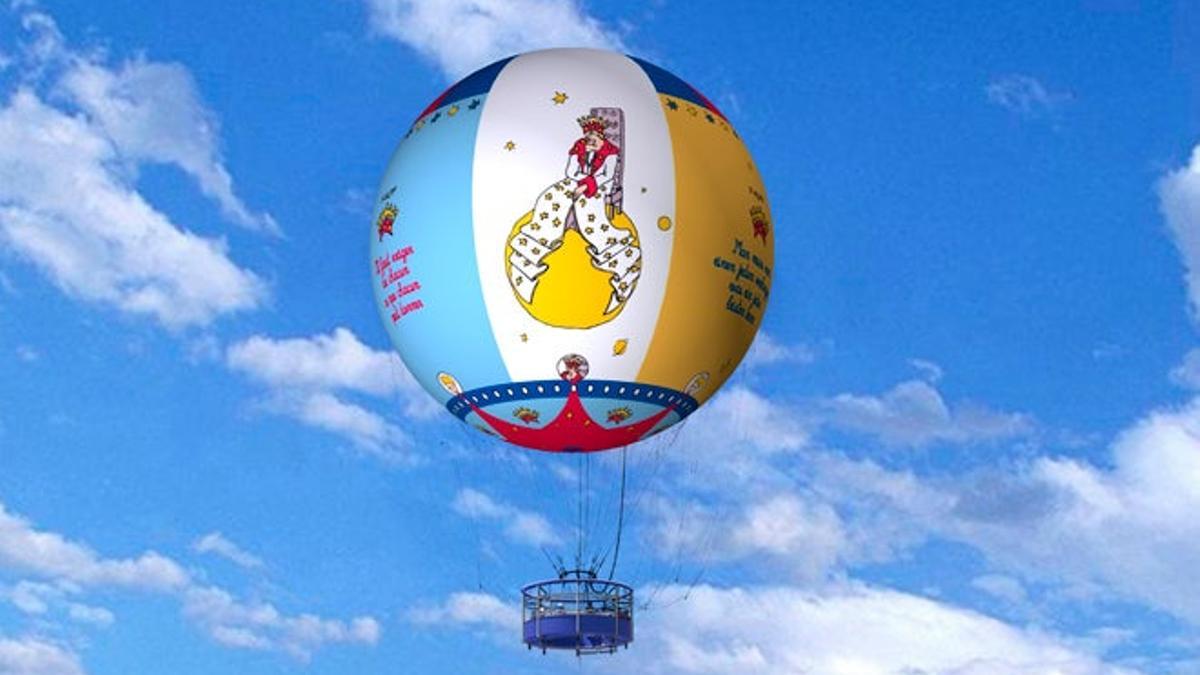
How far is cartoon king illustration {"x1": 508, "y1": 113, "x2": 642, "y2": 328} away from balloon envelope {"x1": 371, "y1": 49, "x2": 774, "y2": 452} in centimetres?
2

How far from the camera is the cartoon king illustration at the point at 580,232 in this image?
133 feet

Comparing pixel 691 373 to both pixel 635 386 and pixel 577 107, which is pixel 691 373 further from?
pixel 577 107

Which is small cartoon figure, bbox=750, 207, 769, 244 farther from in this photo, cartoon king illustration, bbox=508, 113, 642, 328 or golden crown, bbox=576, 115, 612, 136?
golden crown, bbox=576, 115, 612, 136

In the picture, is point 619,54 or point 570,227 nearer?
point 570,227

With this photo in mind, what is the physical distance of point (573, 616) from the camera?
4228 centimetres

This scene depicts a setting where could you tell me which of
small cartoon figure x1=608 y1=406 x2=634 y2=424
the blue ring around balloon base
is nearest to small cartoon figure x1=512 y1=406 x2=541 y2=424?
the blue ring around balloon base

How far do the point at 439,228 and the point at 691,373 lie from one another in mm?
4756

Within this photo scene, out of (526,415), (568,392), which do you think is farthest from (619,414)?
(526,415)

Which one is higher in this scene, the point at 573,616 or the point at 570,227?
the point at 570,227

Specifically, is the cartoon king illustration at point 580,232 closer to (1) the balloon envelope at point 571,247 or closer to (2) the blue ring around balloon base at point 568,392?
(1) the balloon envelope at point 571,247

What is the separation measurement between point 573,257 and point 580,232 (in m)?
0.40

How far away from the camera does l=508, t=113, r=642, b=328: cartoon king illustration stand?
4062cm

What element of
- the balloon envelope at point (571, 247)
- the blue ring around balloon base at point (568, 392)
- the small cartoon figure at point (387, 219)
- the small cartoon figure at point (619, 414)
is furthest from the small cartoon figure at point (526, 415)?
the small cartoon figure at point (387, 219)

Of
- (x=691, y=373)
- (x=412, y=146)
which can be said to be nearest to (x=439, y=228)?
(x=412, y=146)
